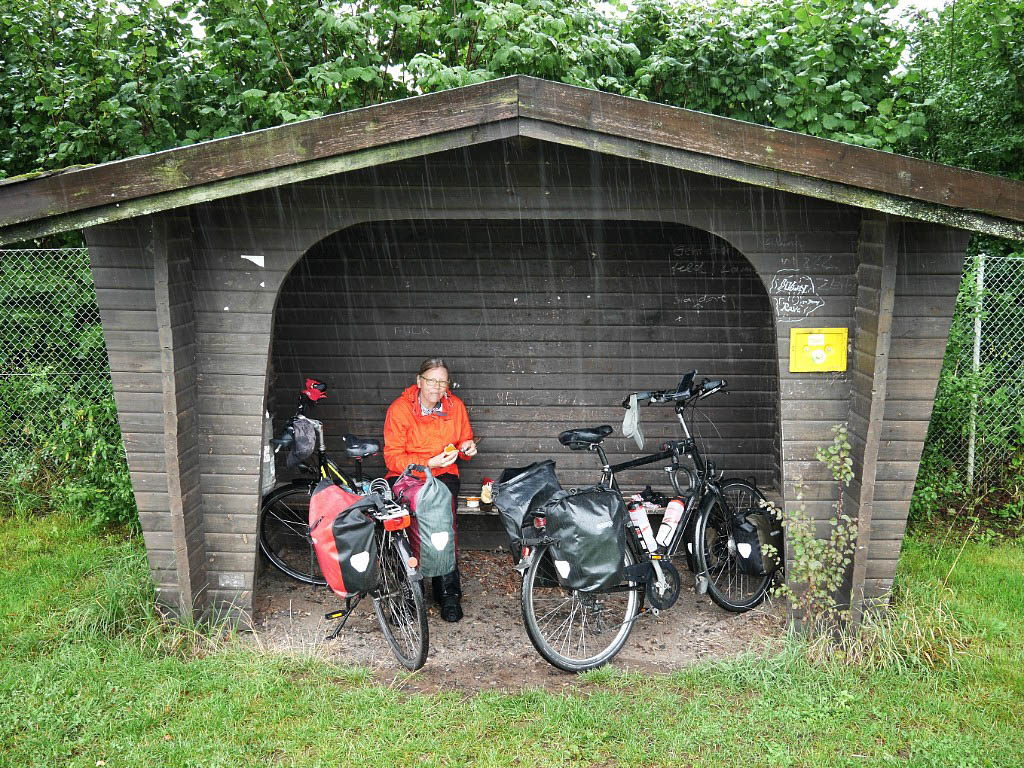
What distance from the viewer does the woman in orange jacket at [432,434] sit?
5250 mm

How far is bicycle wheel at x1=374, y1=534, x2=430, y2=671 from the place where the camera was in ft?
14.7

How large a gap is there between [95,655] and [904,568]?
4.98 metres

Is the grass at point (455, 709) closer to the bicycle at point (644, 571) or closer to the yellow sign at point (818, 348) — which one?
the bicycle at point (644, 571)

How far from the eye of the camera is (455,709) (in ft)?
13.5

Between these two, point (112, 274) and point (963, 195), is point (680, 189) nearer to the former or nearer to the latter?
point (963, 195)

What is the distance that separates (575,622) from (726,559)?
107 centimetres

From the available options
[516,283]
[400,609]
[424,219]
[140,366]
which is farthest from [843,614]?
[140,366]

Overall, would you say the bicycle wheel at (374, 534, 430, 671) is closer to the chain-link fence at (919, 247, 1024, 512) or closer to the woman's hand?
the woman's hand

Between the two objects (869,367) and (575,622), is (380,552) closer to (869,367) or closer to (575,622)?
(575,622)

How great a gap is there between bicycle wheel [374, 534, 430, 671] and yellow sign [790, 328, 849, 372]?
245 cm

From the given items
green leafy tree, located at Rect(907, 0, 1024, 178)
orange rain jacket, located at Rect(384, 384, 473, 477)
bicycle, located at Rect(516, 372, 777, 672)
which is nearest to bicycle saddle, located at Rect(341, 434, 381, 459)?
orange rain jacket, located at Rect(384, 384, 473, 477)

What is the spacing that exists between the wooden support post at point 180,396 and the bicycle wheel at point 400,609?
3.51ft

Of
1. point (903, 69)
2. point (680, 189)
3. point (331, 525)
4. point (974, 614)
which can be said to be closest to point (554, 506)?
point (331, 525)

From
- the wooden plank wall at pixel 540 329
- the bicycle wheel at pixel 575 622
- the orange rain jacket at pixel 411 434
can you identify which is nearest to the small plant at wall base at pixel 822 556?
the bicycle wheel at pixel 575 622
